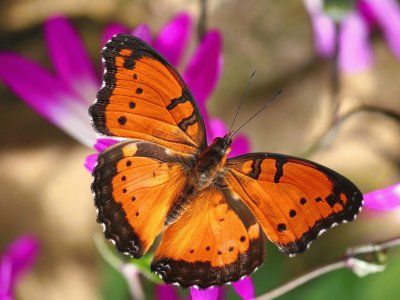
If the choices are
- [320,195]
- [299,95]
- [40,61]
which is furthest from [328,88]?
[320,195]

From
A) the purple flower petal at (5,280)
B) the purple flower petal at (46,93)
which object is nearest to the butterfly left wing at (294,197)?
the purple flower petal at (46,93)

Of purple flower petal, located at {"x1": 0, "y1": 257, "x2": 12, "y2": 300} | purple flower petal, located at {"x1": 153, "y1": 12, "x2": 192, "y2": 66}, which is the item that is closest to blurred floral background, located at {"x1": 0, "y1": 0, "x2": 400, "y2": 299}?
purple flower petal, located at {"x1": 0, "y1": 257, "x2": 12, "y2": 300}

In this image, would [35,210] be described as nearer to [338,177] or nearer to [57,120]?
[57,120]

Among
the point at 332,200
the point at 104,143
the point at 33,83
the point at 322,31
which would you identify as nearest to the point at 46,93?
the point at 33,83

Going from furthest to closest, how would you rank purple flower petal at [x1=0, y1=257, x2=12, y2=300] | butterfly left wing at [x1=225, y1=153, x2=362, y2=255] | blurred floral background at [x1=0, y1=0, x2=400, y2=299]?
blurred floral background at [x1=0, y1=0, x2=400, y2=299] < purple flower petal at [x1=0, y1=257, x2=12, y2=300] < butterfly left wing at [x1=225, y1=153, x2=362, y2=255]

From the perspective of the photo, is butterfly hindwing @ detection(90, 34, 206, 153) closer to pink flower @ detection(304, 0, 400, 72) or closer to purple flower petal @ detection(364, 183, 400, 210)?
purple flower petal @ detection(364, 183, 400, 210)

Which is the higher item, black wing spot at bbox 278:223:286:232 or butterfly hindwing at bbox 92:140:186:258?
black wing spot at bbox 278:223:286:232

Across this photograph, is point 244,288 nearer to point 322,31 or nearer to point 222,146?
point 222,146
